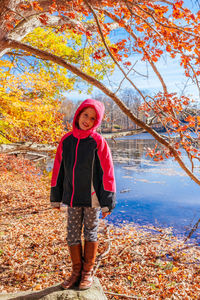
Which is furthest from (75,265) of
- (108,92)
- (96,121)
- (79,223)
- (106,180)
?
(108,92)

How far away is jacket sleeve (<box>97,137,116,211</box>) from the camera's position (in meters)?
2.26

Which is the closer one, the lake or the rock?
the rock

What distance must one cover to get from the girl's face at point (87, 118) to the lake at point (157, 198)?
4.41 m

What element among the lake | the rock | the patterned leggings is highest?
the patterned leggings

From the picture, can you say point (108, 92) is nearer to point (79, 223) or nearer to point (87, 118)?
point (87, 118)

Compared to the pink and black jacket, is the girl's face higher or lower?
higher

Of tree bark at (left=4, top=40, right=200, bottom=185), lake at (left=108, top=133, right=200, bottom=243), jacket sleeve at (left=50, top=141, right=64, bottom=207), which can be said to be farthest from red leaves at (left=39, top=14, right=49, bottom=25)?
lake at (left=108, top=133, right=200, bottom=243)

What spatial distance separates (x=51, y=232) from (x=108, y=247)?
6.04 feet

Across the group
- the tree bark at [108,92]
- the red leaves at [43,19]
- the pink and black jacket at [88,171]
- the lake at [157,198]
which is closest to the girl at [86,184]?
the pink and black jacket at [88,171]

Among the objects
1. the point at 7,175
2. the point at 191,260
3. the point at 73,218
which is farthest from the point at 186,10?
the point at 7,175

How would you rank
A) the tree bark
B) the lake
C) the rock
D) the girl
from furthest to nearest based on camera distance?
the lake
the tree bark
the girl
the rock

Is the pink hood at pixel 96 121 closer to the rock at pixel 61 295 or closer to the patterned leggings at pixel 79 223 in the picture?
the patterned leggings at pixel 79 223

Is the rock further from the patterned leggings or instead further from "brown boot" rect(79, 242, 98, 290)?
the patterned leggings

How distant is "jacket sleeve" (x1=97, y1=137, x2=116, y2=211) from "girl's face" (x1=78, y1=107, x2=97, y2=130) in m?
0.23
